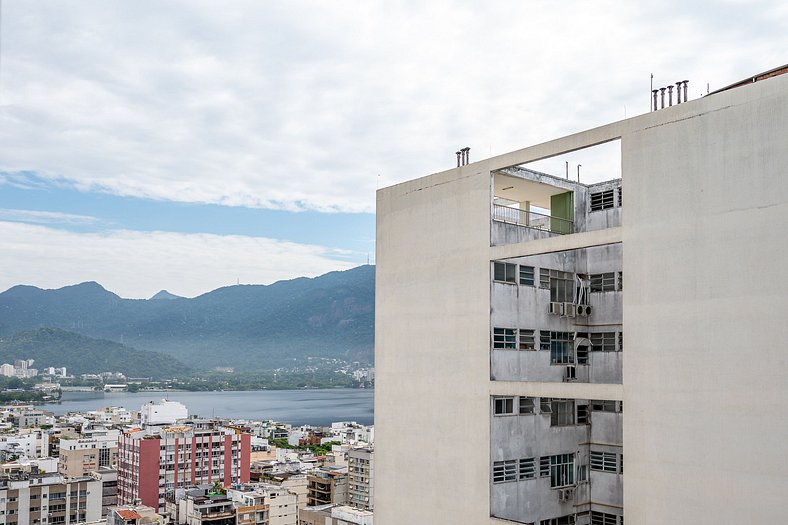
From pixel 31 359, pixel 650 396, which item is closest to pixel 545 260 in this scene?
pixel 650 396

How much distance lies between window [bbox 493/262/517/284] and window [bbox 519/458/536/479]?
1.39 metres

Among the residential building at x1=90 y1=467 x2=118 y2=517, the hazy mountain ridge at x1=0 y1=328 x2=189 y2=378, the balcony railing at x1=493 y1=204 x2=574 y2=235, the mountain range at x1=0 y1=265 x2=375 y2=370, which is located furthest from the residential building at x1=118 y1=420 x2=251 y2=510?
the mountain range at x1=0 y1=265 x2=375 y2=370

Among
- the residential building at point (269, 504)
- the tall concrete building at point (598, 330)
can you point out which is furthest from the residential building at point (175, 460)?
the tall concrete building at point (598, 330)

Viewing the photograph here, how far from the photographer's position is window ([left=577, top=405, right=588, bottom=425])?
643 cm

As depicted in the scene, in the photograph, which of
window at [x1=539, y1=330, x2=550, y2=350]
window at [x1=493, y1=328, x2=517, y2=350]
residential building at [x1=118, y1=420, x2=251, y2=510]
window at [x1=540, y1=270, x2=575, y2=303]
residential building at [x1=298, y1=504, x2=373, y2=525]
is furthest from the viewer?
residential building at [x1=118, y1=420, x2=251, y2=510]

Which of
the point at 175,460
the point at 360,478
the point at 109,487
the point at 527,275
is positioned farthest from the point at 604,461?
the point at 175,460

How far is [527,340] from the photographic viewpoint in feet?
19.6

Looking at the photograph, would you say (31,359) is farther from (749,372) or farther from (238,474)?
(749,372)

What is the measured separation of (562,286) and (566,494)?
5.60 feet

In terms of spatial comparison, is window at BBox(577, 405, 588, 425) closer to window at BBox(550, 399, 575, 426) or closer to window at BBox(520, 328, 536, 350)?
window at BBox(550, 399, 575, 426)

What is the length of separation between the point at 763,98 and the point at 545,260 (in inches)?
93.5

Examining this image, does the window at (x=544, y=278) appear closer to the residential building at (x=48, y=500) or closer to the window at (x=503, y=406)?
the window at (x=503, y=406)

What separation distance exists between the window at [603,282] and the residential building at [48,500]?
2320 centimetres

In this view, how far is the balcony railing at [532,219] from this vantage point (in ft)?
20.3
